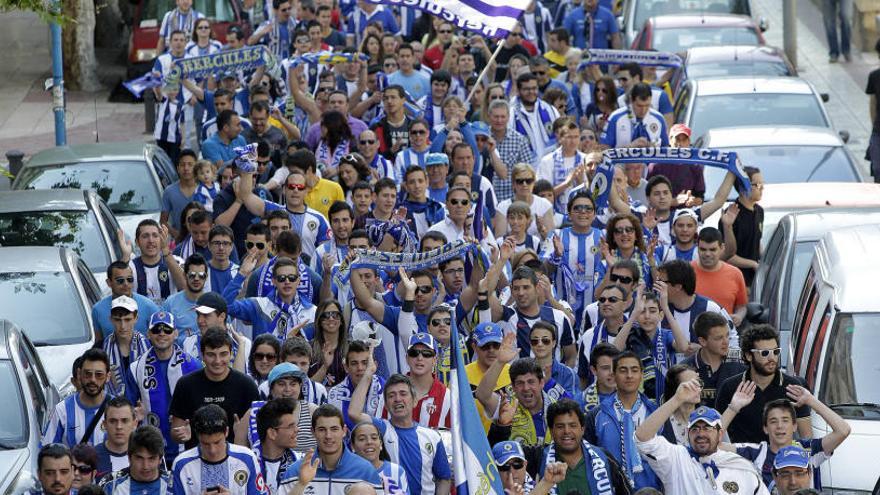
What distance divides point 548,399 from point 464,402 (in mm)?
1460

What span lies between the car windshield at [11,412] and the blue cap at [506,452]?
2.83 meters

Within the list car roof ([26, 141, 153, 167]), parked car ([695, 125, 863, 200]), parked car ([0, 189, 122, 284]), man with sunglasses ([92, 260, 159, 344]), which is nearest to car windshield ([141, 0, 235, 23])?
car roof ([26, 141, 153, 167])

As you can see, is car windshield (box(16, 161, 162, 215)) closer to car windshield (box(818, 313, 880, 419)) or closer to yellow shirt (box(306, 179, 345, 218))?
yellow shirt (box(306, 179, 345, 218))

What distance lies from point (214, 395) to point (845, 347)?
3550mm

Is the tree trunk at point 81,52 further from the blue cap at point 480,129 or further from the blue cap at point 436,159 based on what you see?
the blue cap at point 436,159

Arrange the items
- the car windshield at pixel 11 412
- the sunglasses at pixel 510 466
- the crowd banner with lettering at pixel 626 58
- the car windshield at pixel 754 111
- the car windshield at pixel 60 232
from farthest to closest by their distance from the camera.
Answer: the crowd banner with lettering at pixel 626 58
the car windshield at pixel 754 111
the car windshield at pixel 60 232
the car windshield at pixel 11 412
the sunglasses at pixel 510 466

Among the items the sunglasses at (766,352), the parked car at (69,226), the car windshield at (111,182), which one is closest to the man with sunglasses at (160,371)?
the sunglasses at (766,352)

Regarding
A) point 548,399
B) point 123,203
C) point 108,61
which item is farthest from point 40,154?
point 108,61

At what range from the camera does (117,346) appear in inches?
462

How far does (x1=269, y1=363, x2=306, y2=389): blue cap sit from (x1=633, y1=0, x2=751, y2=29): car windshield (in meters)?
14.8

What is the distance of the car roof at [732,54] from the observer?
20891 mm

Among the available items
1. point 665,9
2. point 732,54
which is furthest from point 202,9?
point 732,54

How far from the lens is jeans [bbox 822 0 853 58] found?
2692 centimetres

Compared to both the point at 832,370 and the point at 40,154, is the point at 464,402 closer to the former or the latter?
the point at 832,370
